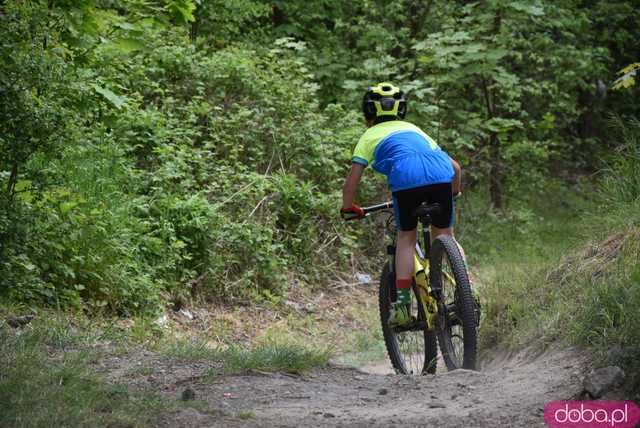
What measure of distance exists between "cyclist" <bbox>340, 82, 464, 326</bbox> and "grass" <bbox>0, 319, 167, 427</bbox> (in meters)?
2.26

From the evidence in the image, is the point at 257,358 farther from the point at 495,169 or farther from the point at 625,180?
the point at 495,169

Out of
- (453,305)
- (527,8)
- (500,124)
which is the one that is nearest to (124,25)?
(453,305)

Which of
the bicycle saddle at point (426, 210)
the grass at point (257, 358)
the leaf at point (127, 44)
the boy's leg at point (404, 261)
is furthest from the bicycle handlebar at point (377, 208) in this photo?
the leaf at point (127, 44)

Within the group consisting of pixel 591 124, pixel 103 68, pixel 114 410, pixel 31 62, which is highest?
pixel 31 62

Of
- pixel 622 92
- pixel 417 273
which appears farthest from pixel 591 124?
pixel 417 273

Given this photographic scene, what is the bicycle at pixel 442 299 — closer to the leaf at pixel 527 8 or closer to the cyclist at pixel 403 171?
the cyclist at pixel 403 171

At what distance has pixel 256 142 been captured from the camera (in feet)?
35.4

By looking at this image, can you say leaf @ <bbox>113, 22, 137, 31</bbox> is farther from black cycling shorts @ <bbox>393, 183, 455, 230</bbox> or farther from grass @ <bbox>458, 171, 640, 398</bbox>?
grass @ <bbox>458, 171, 640, 398</bbox>

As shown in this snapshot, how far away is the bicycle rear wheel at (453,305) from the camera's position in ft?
19.5

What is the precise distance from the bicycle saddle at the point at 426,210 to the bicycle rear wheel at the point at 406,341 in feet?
2.15

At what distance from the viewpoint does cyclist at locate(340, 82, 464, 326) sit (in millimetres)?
6145

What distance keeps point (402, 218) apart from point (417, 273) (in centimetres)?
44

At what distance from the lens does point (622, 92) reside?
18.1m

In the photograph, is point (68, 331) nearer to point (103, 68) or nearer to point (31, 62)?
point (31, 62)
